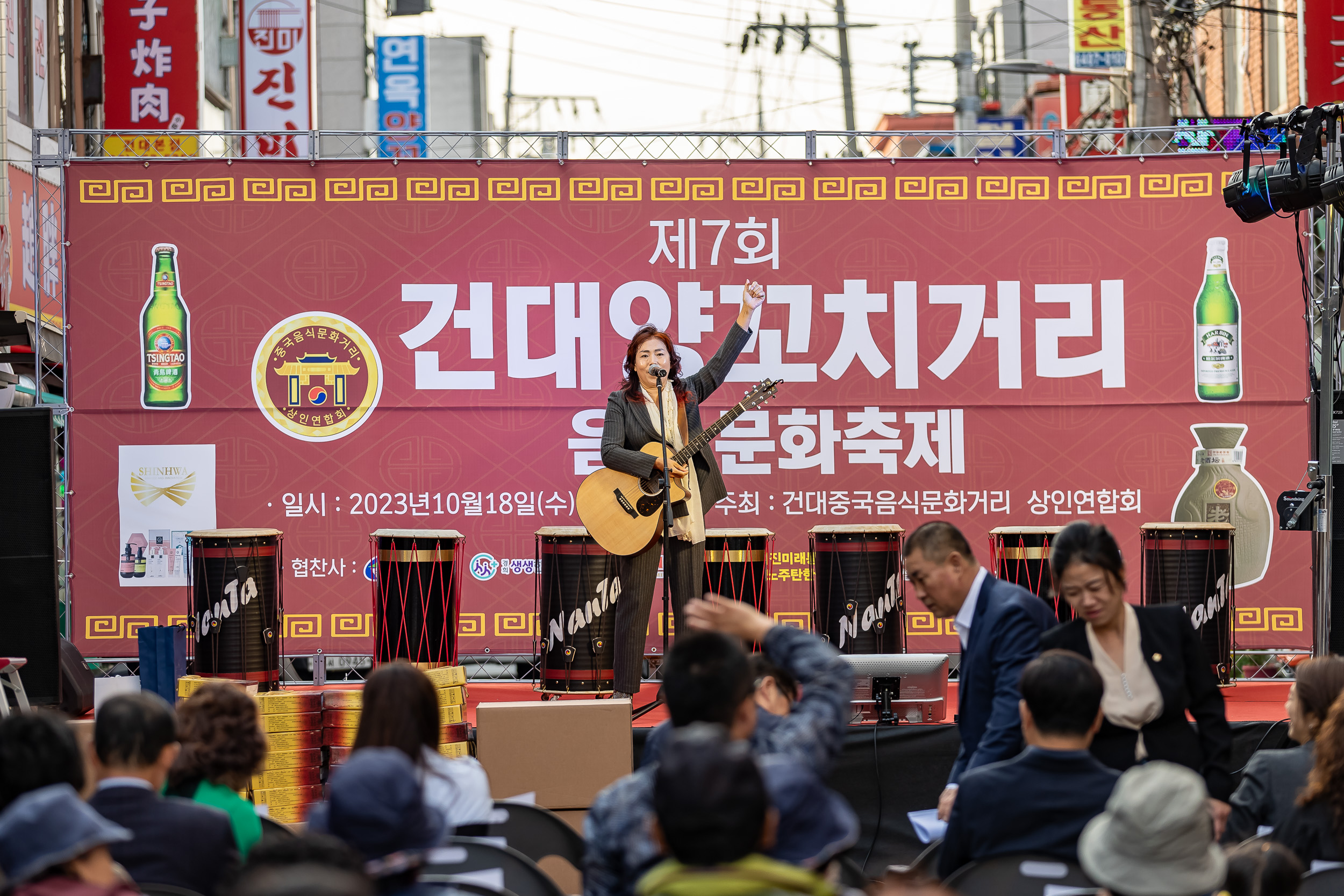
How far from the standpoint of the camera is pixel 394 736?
273cm

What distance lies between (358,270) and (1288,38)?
9918 mm

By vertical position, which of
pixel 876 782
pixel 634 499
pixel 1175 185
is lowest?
pixel 876 782

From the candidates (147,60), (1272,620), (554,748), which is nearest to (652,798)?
(554,748)

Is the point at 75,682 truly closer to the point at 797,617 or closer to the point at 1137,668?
the point at 797,617

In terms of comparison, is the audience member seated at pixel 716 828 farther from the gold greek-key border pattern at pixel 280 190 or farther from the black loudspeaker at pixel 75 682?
the gold greek-key border pattern at pixel 280 190

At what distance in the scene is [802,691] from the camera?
2.63 metres

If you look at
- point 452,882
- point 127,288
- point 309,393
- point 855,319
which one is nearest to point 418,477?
point 309,393

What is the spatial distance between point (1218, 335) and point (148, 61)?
24.6 ft

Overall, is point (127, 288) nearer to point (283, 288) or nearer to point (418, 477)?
point (283, 288)

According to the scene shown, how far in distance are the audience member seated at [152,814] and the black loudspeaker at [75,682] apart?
11.6 ft

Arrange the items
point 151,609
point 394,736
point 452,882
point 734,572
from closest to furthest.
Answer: point 452,882 < point 394,736 < point 734,572 < point 151,609

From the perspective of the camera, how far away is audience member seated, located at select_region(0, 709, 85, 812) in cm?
237

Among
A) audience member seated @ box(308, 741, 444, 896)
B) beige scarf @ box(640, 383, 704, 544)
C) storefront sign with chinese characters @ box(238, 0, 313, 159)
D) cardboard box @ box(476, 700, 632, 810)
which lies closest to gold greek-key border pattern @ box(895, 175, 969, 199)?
beige scarf @ box(640, 383, 704, 544)

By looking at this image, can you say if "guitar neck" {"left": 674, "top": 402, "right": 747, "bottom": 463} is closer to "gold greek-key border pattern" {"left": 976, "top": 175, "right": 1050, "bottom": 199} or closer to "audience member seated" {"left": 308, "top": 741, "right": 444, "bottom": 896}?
"gold greek-key border pattern" {"left": 976, "top": 175, "right": 1050, "bottom": 199}
